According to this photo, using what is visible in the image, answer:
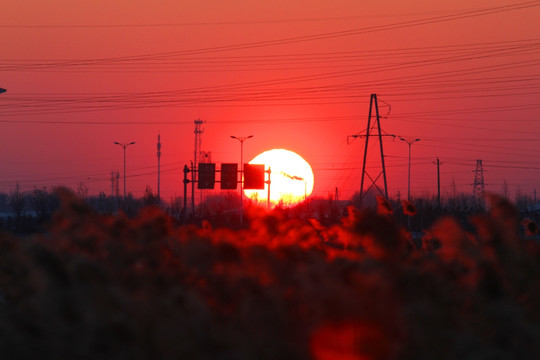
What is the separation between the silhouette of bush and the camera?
19.2ft

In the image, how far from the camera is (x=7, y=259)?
10.3 meters

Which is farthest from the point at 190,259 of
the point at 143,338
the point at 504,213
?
the point at 504,213

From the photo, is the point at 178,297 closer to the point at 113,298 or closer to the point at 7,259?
the point at 113,298

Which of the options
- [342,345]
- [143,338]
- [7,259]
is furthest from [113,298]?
[7,259]

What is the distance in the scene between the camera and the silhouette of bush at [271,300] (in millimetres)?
5852

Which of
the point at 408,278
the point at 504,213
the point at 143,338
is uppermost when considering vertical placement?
the point at 504,213

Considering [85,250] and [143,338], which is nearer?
[143,338]

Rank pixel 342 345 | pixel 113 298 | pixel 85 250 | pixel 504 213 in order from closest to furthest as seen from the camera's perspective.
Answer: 1. pixel 342 345
2. pixel 113 298
3. pixel 504 213
4. pixel 85 250

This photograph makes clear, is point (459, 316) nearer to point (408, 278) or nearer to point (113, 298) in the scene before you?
point (408, 278)

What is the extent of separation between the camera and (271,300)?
21.0 feet

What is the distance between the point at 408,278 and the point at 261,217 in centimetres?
340

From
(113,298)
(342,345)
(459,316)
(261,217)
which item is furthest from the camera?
(261,217)

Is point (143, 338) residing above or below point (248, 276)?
below

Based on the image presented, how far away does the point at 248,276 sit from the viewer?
670cm
